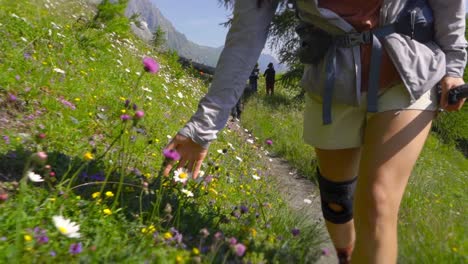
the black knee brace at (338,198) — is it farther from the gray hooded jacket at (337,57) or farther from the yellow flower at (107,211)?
the yellow flower at (107,211)

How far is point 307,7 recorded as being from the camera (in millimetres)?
2410

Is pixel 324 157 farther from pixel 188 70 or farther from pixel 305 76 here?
pixel 188 70

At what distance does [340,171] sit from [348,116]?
0.47 meters

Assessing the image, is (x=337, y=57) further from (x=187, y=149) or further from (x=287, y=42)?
(x=287, y=42)

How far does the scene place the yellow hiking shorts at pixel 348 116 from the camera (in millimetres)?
2201

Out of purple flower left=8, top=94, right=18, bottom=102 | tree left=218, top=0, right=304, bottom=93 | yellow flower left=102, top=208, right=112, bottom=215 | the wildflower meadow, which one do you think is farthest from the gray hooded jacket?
tree left=218, top=0, right=304, bottom=93

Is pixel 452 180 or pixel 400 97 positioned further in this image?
pixel 452 180

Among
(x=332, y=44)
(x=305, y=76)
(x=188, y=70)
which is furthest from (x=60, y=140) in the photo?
(x=188, y=70)

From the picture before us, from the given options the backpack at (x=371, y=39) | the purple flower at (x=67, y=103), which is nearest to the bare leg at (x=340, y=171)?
the backpack at (x=371, y=39)

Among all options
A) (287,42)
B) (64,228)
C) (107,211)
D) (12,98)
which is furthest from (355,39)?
(287,42)

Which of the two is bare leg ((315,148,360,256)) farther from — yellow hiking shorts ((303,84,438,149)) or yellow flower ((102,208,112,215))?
yellow flower ((102,208,112,215))

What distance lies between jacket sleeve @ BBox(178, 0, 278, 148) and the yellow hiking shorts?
45 cm

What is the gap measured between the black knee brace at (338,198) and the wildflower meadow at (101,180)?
28 cm

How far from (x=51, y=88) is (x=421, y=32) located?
11.0 ft
